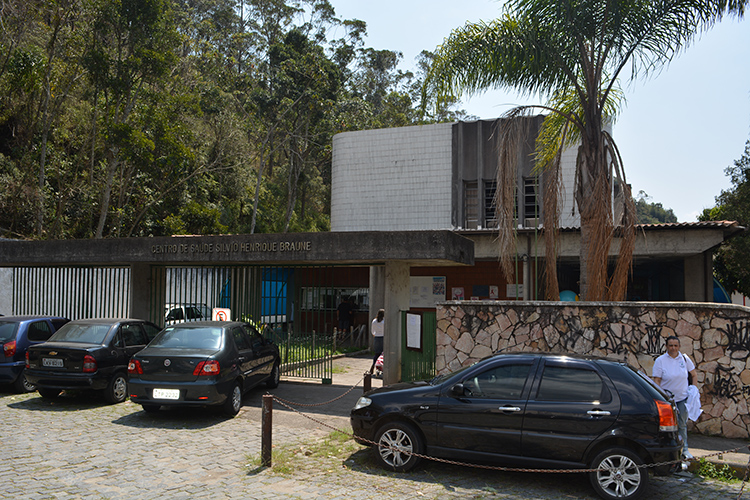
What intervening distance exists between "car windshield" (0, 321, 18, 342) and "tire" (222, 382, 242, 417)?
4797 millimetres

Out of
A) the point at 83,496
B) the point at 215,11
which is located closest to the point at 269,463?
the point at 83,496

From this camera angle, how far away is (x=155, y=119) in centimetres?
2205

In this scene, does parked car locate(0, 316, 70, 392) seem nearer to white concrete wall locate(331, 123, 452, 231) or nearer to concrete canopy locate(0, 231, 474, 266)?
concrete canopy locate(0, 231, 474, 266)

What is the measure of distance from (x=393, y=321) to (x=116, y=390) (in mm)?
5294

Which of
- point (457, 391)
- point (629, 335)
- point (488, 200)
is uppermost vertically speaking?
point (488, 200)

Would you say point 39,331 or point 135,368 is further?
point 39,331

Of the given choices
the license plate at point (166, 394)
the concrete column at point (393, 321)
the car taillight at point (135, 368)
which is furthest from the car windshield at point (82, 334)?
the concrete column at point (393, 321)

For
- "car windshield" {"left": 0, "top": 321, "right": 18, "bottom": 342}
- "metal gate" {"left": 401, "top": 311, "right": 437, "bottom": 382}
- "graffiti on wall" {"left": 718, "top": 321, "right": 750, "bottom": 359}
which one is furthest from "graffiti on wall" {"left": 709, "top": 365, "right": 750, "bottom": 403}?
"car windshield" {"left": 0, "top": 321, "right": 18, "bottom": 342}

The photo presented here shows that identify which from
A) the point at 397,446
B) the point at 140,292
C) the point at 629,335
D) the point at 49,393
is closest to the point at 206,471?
the point at 397,446

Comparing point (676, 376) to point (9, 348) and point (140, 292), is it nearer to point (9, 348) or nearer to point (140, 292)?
point (9, 348)

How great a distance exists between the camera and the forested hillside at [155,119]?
21.4 meters

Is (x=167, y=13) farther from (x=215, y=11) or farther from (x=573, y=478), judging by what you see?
(x=215, y=11)

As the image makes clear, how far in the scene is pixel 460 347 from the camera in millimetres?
10570

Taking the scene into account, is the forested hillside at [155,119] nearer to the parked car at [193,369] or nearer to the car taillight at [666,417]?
the parked car at [193,369]
